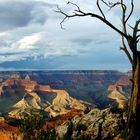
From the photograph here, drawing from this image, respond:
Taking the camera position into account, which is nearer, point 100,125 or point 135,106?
point 135,106

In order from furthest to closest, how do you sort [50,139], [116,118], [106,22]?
[116,118] → [50,139] → [106,22]

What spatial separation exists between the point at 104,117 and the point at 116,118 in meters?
1.78

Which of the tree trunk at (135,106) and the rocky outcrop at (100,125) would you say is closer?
the tree trunk at (135,106)

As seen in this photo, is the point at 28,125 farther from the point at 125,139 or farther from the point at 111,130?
the point at 125,139

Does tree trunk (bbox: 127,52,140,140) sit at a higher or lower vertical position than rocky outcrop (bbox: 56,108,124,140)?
higher

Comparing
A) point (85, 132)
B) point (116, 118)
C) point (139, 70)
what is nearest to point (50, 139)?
→ point (85, 132)

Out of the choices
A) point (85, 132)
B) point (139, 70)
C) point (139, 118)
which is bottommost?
point (85, 132)

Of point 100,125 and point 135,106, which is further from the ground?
point 135,106

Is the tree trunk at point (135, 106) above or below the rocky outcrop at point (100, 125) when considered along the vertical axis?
above

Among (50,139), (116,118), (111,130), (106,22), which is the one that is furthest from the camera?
(116,118)

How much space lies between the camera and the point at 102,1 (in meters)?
24.2

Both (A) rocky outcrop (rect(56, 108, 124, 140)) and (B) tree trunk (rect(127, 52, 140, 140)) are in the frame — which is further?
(A) rocky outcrop (rect(56, 108, 124, 140))

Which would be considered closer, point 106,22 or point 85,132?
point 106,22

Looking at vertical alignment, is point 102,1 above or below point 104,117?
above
